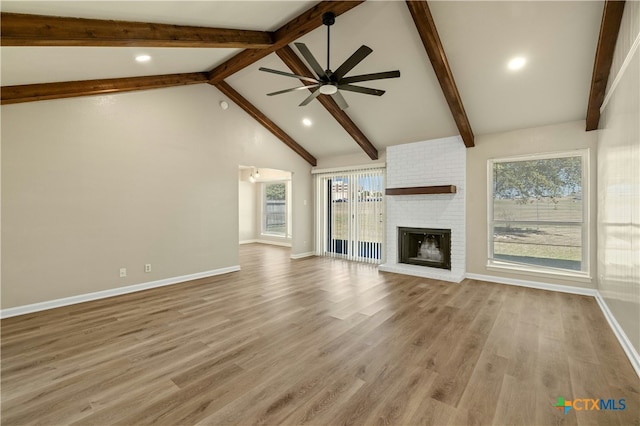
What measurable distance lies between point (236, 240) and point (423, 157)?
420 centimetres

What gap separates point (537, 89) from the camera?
397 centimetres

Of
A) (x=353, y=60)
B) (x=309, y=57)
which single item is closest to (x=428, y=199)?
(x=353, y=60)

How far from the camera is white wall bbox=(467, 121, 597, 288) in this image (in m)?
4.23

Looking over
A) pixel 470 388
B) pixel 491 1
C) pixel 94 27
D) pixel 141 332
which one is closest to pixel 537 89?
pixel 491 1

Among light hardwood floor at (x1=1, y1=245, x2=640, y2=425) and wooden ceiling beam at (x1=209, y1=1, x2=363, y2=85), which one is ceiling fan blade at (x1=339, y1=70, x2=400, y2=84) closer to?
wooden ceiling beam at (x1=209, y1=1, x2=363, y2=85)

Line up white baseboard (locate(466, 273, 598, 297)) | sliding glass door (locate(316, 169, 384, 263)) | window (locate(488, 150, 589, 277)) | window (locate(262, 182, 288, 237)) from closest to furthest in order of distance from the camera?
white baseboard (locate(466, 273, 598, 297)), window (locate(488, 150, 589, 277)), sliding glass door (locate(316, 169, 384, 263)), window (locate(262, 182, 288, 237))

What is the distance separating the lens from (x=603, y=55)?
3.17 meters

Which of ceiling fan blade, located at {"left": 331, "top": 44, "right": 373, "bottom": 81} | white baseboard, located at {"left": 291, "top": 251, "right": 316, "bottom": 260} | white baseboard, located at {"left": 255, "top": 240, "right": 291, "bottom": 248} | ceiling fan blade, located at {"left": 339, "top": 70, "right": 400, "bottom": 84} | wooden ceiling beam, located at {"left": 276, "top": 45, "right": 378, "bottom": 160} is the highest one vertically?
wooden ceiling beam, located at {"left": 276, "top": 45, "right": 378, "bottom": 160}

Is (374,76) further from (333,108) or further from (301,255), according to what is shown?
(301,255)

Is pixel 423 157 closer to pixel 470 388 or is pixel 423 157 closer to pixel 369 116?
pixel 369 116

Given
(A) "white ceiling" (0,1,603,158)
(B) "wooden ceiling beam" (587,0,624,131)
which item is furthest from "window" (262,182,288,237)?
(B) "wooden ceiling beam" (587,0,624,131)

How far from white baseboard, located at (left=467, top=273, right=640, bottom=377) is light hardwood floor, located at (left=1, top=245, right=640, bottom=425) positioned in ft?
0.28

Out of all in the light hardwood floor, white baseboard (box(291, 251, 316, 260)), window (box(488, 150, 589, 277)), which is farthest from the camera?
white baseboard (box(291, 251, 316, 260))

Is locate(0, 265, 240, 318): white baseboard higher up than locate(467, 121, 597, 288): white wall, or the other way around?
locate(467, 121, 597, 288): white wall
